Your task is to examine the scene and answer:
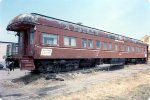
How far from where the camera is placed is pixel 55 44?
13922mm

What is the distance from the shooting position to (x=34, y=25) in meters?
12.9

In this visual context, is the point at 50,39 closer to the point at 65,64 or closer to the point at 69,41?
the point at 69,41

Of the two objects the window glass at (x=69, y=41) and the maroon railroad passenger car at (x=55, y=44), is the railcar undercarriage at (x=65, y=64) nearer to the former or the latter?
the maroon railroad passenger car at (x=55, y=44)

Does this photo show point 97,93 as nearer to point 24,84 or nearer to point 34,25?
point 24,84

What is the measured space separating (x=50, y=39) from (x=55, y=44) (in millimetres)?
479

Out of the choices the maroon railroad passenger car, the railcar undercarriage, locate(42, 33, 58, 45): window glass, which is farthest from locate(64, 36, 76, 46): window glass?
the railcar undercarriage

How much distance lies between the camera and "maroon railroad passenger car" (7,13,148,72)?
42.5 feet

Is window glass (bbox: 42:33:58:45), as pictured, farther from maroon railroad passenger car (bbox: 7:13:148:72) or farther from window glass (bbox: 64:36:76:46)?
window glass (bbox: 64:36:76:46)

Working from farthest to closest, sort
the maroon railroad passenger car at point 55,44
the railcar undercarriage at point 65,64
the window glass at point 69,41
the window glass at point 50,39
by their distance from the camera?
the window glass at point 69,41, the railcar undercarriage at point 65,64, the window glass at point 50,39, the maroon railroad passenger car at point 55,44

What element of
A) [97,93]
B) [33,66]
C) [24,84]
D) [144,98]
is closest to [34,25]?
[33,66]

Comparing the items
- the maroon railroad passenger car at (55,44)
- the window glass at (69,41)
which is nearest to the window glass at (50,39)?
the maroon railroad passenger car at (55,44)

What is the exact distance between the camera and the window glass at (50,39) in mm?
13319

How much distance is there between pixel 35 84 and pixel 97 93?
4.01 m

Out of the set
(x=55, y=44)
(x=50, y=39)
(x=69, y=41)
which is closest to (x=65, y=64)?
(x=69, y=41)
